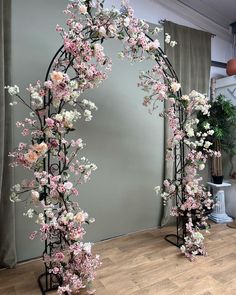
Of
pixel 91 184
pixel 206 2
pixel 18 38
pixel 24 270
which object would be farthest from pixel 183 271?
pixel 206 2

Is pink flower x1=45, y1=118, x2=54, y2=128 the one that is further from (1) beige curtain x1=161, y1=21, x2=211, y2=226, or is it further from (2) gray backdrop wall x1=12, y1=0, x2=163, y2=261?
(1) beige curtain x1=161, y1=21, x2=211, y2=226

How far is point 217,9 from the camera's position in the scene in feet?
12.0

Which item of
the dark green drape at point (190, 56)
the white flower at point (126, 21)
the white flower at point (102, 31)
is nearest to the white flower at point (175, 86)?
the white flower at point (126, 21)

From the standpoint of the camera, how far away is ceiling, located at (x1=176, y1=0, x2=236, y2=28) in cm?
349

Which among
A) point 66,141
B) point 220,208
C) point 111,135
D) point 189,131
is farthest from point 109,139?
point 220,208

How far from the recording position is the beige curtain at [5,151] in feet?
7.14

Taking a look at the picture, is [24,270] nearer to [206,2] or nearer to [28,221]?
[28,221]

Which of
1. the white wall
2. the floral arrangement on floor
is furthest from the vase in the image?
the floral arrangement on floor

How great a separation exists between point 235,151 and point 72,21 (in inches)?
112

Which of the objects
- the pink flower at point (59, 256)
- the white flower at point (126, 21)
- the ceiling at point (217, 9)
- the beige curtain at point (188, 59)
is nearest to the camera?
the pink flower at point (59, 256)

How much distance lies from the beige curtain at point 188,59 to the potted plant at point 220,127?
346mm

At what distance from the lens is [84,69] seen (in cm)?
185

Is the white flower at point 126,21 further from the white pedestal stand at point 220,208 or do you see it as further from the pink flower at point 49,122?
the white pedestal stand at point 220,208

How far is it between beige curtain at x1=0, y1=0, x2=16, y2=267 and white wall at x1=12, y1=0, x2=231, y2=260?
0.46 ft
